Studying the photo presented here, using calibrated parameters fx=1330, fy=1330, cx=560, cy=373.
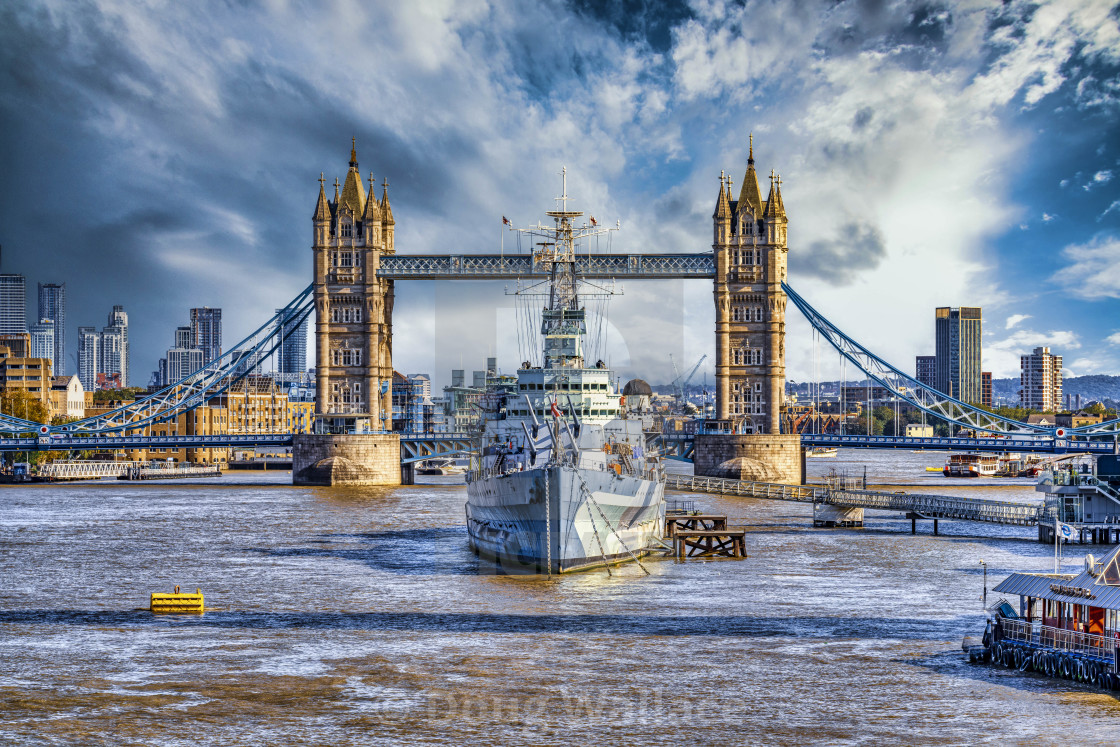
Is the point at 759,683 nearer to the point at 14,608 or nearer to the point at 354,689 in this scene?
the point at 354,689

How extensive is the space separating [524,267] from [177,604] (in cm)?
8000

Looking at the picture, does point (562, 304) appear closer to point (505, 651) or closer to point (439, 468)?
point (505, 651)

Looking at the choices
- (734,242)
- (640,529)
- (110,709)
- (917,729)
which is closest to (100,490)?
(734,242)

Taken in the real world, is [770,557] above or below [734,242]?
below

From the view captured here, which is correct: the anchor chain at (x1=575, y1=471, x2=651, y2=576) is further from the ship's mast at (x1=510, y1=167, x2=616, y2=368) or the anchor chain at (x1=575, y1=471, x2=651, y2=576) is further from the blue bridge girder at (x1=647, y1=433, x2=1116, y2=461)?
the blue bridge girder at (x1=647, y1=433, x2=1116, y2=461)

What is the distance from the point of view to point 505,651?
1467 inches

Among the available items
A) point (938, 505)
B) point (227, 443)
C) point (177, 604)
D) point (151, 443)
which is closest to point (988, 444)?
point (938, 505)

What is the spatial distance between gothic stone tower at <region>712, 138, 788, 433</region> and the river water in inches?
2236

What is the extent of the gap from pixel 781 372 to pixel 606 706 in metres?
93.6

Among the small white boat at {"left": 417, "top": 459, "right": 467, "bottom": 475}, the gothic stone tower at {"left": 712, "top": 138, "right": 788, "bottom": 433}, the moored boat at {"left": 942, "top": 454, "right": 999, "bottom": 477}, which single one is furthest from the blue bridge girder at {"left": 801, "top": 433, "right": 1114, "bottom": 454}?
the small white boat at {"left": 417, "top": 459, "right": 467, "bottom": 475}

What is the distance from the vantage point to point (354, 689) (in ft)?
109

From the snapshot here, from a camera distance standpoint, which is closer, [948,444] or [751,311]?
[948,444]

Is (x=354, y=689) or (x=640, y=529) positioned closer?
(x=354, y=689)

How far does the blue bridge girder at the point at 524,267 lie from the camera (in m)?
122
